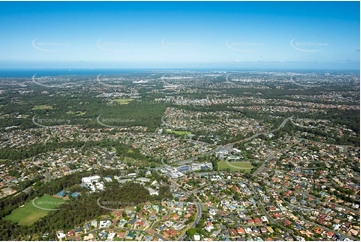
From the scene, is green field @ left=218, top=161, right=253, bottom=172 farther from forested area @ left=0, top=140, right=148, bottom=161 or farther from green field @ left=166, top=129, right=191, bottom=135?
green field @ left=166, top=129, right=191, bottom=135

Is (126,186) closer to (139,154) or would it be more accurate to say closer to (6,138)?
(139,154)

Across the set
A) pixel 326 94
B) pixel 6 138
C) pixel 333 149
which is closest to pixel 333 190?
pixel 333 149

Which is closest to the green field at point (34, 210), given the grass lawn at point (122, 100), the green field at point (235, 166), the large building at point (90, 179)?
the large building at point (90, 179)

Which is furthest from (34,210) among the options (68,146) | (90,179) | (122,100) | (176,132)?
(122,100)

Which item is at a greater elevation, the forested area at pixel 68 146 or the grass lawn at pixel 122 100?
the grass lawn at pixel 122 100

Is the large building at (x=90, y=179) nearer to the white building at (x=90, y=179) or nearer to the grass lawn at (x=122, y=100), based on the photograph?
the white building at (x=90, y=179)
